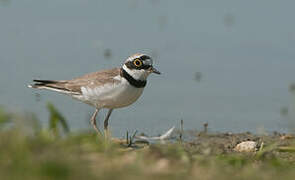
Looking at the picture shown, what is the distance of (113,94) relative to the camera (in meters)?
7.85

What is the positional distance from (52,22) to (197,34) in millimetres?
2810

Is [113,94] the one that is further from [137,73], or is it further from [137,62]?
[137,62]

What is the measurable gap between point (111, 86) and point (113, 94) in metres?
0.11

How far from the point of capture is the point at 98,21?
12.9m

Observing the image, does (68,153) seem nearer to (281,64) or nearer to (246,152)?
(246,152)

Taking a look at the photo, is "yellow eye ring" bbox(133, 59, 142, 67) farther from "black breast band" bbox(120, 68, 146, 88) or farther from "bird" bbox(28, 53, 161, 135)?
"black breast band" bbox(120, 68, 146, 88)

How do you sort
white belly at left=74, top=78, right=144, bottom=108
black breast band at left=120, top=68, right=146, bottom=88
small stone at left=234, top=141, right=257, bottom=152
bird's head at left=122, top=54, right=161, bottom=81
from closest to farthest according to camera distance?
small stone at left=234, top=141, right=257, bottom=152
white belly at left=74, top=78, right=144, bottom=108
black breast band at left=120, top=68, right=146, bottom=88
bird's head at left=122, top=54, right=161, bottom=81

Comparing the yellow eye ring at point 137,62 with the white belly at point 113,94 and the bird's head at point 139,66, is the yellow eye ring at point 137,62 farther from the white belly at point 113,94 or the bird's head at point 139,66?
the white belly at point 113,94

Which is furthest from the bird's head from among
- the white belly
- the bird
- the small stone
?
the small stone

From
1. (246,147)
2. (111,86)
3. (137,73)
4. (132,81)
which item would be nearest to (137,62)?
(137,73)

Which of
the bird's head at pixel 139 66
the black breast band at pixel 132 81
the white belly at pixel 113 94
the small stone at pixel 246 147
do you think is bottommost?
the small stone at pixel 246 147

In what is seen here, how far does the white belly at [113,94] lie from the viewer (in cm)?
786

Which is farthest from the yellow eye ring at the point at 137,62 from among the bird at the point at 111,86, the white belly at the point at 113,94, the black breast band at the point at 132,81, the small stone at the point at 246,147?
A: the small stone at the point at 246,147

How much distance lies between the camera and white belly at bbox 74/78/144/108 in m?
7.86
